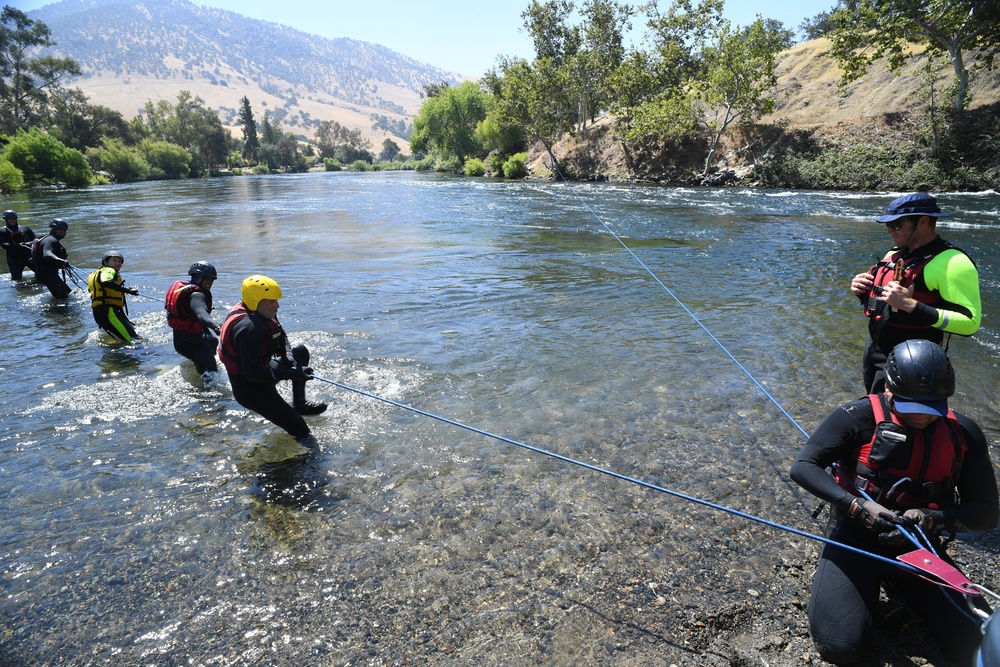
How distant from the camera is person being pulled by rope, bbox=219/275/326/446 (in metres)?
5.54

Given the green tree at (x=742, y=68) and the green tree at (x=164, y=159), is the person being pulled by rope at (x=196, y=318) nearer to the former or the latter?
the green tree at (x=742, y=68)

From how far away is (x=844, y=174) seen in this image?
3531 centimetres

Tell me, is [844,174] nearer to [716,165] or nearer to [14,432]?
Answer: [716,165]

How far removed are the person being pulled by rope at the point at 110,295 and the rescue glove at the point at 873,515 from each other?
34.9 ft

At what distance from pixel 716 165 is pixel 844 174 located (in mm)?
12958

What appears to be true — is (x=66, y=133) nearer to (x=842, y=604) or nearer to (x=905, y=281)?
(x=905, y=281)

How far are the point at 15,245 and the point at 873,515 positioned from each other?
2004 cm

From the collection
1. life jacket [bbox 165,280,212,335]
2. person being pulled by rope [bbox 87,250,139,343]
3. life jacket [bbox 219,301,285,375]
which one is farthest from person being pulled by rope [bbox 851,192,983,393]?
person being pulled by rope [bbox 87,250,139,343]

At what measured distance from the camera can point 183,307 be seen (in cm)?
790

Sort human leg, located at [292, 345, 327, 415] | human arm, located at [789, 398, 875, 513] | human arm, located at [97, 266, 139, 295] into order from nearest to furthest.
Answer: human arm, located at [789, 398, 875, 513] < human leg, located at [292, 345, 327, 415] < human arm, located at [97, 266, 139, 295]

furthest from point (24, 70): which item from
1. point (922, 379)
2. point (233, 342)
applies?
point (922, 379)

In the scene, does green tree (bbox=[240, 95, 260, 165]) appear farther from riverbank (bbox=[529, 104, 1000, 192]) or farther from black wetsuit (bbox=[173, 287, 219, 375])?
black wetsuit (bbox=[173, 287, 219, 375])

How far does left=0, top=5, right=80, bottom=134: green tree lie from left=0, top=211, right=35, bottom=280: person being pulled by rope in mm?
92993

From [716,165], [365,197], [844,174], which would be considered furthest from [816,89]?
[365,197]
